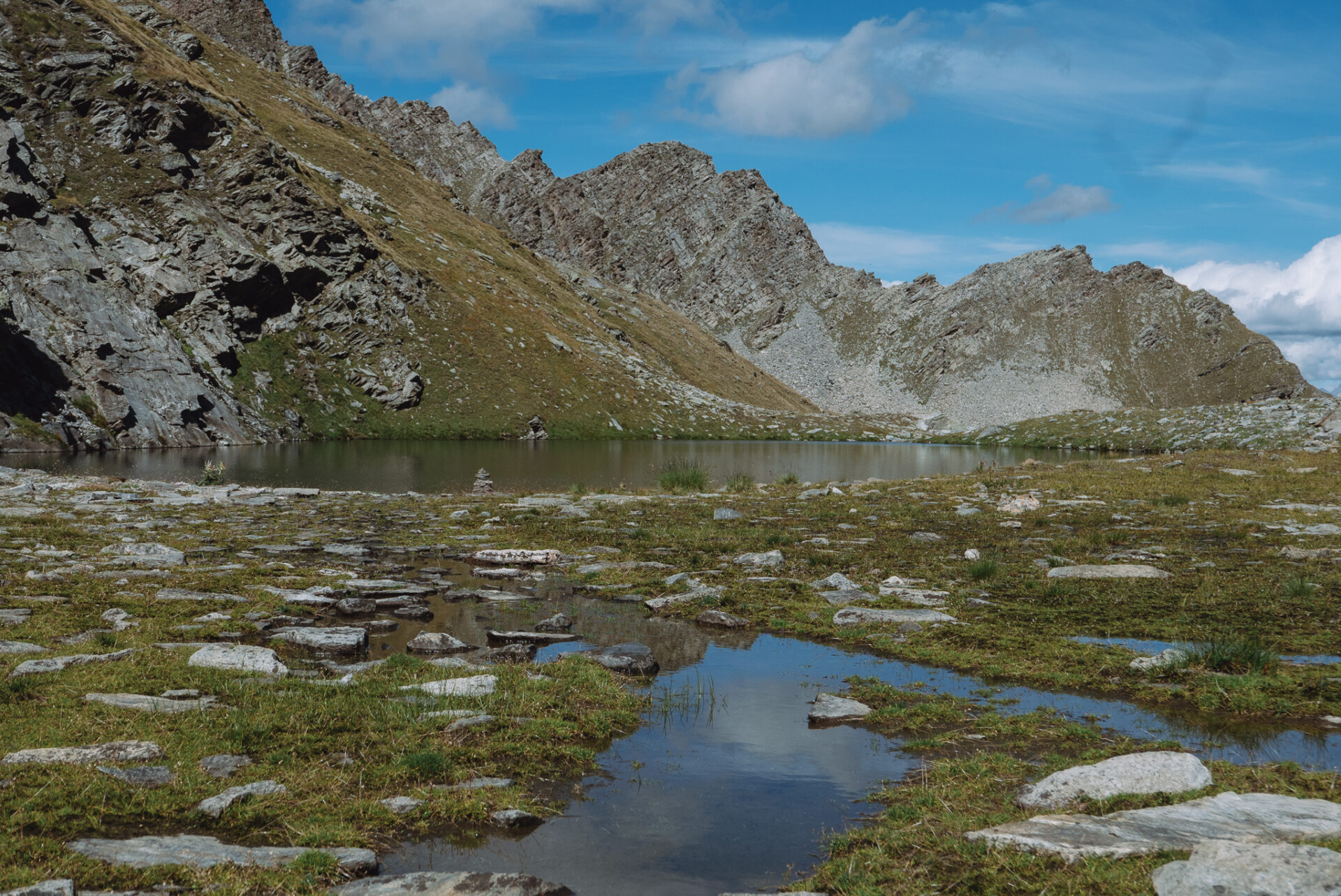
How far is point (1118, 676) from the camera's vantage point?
9.68 m

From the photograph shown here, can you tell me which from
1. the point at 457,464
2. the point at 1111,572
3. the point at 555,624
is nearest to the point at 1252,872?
the point at 555,624

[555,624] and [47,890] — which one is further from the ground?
[47,890]

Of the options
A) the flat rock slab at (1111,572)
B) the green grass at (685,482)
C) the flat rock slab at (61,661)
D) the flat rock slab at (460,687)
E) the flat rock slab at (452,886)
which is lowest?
the flat rock slab at (460,687)

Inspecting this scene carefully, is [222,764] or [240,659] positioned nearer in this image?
[222,764]

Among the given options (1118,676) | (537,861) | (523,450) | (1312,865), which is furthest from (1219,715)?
(523,450)

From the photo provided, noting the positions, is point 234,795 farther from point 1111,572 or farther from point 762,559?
point 1111,572

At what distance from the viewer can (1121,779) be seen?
6.21 meters

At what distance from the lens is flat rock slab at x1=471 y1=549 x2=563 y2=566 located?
16922 mm

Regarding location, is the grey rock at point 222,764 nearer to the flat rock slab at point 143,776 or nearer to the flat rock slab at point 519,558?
the flat rock slab at point 143,776

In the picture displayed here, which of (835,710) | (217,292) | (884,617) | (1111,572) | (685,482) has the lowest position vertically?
(835,710)

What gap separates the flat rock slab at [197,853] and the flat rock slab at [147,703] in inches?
97.2

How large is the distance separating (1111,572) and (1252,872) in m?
12.0

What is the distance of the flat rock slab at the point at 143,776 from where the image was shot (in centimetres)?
610

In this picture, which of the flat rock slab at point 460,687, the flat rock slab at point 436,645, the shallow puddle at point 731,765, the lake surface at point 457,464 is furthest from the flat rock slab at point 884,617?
the lake surface at point 457,464
